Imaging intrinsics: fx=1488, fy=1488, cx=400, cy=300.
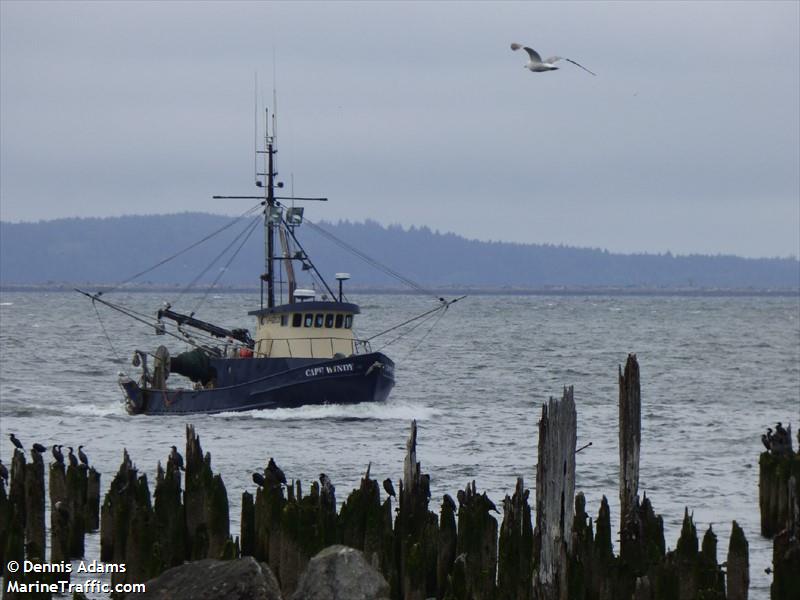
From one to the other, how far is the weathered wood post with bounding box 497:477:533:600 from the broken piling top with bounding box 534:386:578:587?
0.22 meters

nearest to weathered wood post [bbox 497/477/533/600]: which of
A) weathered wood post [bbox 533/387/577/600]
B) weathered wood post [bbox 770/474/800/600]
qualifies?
weathered wood post [bbox 533/387/577/600]

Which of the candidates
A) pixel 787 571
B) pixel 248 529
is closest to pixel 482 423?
pixel 248 529

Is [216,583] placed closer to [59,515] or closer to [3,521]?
[59,515]

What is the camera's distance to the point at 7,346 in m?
95.1

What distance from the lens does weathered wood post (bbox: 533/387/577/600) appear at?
19.1m

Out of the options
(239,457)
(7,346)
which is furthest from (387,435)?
(7,346)

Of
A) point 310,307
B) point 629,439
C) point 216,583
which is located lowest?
point 216,583

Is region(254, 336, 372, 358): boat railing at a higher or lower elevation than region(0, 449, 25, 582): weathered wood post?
higher

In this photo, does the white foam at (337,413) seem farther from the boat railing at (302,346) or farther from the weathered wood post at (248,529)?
the weathered wood post at (248,529)

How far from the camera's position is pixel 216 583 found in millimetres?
15664

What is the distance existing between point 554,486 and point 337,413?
2989 centimetres

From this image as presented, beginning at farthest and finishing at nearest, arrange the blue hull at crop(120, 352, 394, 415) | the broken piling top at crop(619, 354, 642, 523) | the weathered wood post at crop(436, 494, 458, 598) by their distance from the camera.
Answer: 1. the blue hull at crop(120, 352, 394, 415)
2. the broken piling top at crop(619, 354, 642, 523)
3. the weathered wood post at crop(436, 494, 458, 598)

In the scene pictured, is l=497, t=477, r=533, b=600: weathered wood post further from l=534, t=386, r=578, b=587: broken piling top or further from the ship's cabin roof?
the ship's cabin roof

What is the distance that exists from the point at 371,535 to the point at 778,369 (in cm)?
6208
